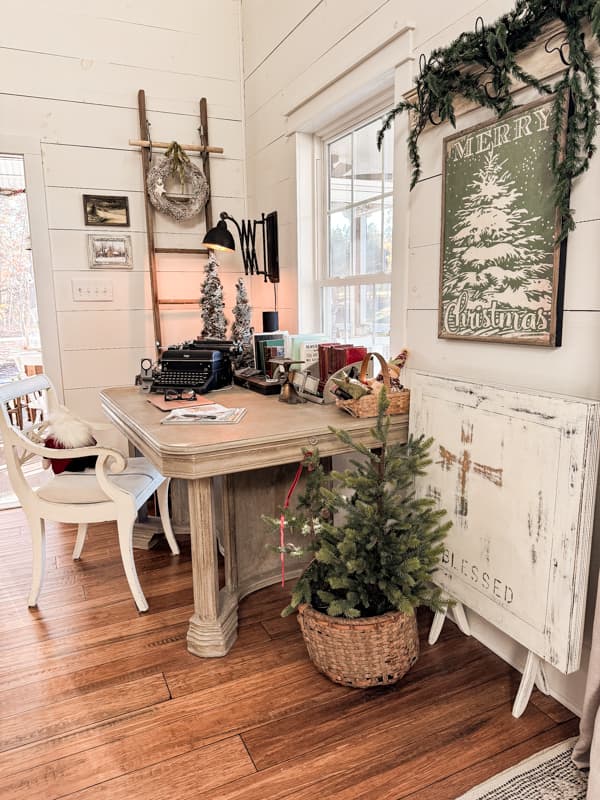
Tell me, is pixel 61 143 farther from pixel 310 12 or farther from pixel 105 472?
pixel 105 472

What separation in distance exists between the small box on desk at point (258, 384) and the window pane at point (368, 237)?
2.33ft

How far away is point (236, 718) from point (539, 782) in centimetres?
82

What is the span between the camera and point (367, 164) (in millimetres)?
2570

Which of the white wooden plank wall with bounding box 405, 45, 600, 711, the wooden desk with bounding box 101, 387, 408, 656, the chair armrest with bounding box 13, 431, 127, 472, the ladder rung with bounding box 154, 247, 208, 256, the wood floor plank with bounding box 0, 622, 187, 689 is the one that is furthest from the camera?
the ladder rung with bounding box 154, 247, 208, 256

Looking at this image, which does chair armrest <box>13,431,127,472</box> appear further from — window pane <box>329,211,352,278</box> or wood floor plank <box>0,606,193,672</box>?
window pane <box>329,211,352,278</box>

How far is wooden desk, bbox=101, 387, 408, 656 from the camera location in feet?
5.58

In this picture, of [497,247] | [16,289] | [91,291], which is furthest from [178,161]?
[16,289]

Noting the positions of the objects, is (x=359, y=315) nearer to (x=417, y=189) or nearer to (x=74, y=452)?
(x=417, y=189)

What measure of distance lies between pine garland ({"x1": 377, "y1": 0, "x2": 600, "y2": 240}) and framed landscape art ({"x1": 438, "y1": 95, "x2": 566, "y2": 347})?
0.05 metres

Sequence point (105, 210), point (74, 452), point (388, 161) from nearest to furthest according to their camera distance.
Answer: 1. point (74, 452)
2. point (388, 161)
3. point (105, 210)

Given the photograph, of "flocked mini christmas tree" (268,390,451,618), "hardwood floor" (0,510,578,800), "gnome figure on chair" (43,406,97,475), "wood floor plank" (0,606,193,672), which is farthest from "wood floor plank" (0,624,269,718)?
"gnome figure on chair" (43,406,97,475)

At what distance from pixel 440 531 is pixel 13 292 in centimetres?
614

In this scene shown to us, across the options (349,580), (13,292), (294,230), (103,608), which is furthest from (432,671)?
(13,292)

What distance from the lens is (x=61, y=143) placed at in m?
3.25
